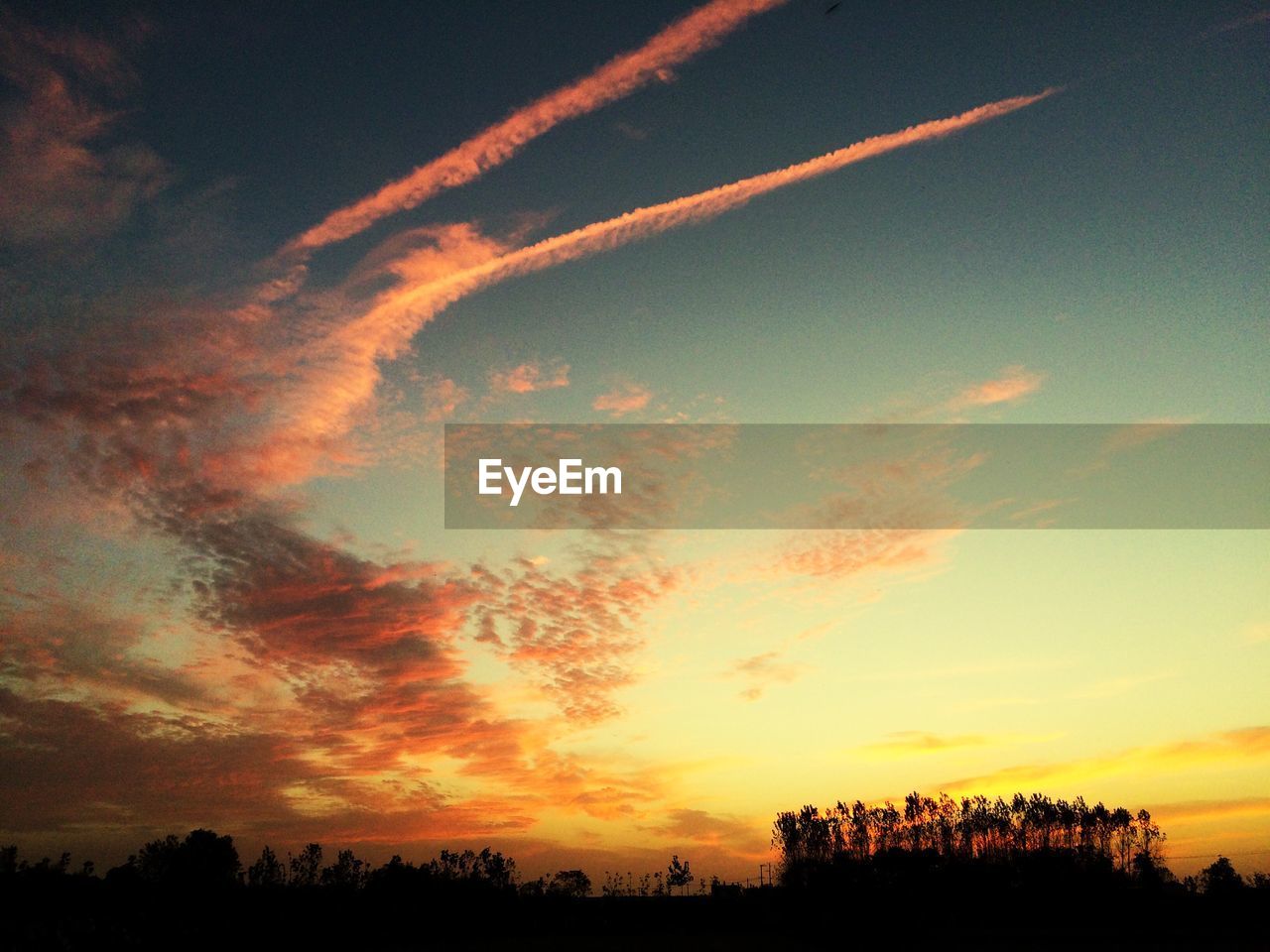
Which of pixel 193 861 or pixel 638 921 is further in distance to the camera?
Result: pixel 193 861

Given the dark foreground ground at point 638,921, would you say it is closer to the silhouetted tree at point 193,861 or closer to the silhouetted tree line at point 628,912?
the silhouetted tree line at point 628,912

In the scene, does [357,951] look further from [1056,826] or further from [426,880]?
[1056,826]

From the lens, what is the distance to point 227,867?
16762cm

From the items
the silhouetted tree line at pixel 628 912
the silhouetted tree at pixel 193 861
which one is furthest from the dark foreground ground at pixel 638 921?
the silhouetted tree at pixel 193 861

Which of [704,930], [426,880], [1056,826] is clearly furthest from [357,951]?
[1056,826]

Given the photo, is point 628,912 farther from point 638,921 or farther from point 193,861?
point 193,861

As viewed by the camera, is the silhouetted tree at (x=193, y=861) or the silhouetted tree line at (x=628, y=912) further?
the silhouetted tree at (x=193, y=861)

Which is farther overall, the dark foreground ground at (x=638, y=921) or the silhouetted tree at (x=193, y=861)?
the silhouetted tree at (x=193, y=861)

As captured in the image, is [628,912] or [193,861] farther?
[193,861]

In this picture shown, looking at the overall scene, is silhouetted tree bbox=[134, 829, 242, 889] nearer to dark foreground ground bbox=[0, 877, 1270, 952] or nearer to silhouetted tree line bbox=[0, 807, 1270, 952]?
silhouetted tree line bbox=[0, 807, 1270, 952]

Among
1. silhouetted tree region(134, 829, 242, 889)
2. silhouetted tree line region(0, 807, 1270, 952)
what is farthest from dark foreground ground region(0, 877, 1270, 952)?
silhouetted tree region(134, 829, 242, 889)

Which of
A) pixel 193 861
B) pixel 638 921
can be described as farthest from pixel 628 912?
pixel 193 861

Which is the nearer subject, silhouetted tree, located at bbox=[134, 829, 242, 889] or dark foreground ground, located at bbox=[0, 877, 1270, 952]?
dark foreground ground, located at bbox=[0, 877, 1270, 952]

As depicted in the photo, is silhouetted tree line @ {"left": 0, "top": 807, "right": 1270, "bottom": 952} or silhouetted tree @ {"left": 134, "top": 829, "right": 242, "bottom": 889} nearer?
silhouetted tree line @ {"left": 0, "top": 807, "right": 1270, "bottom": 952}
